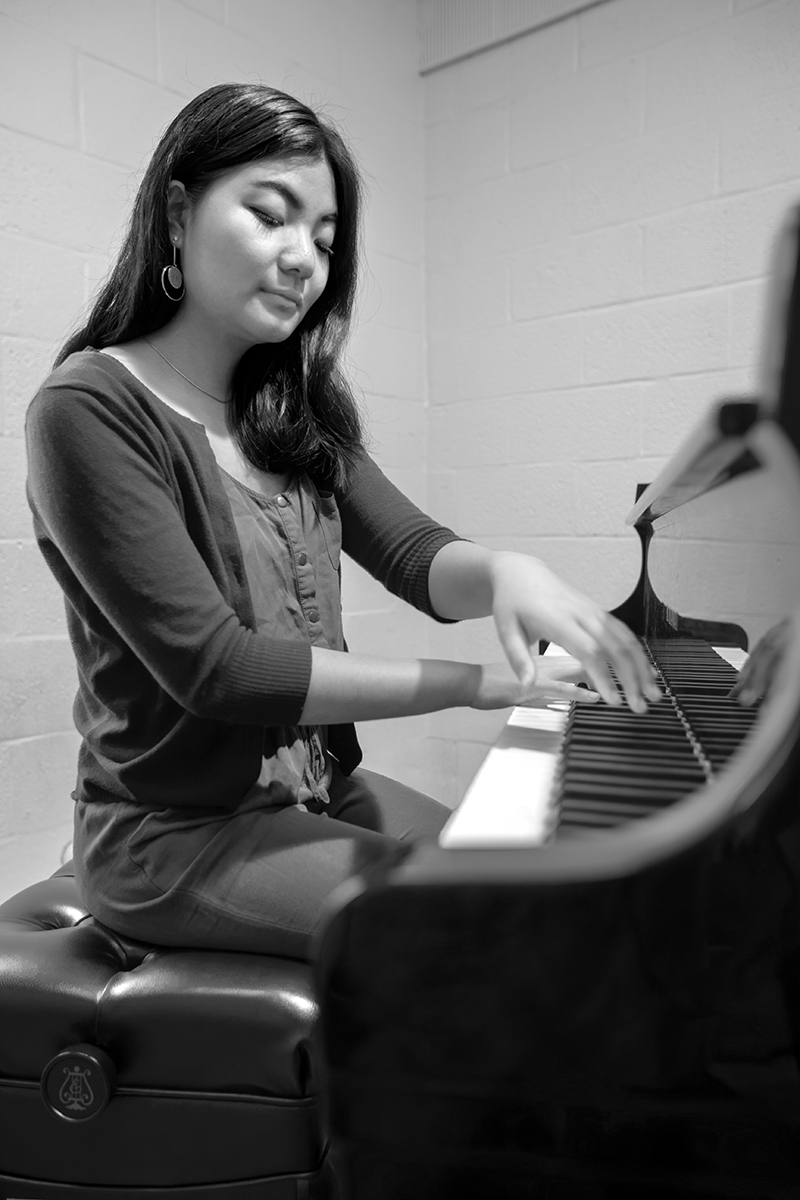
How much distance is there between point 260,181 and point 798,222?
30.0 inches

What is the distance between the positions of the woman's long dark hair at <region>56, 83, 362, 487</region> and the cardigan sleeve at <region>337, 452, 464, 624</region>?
39 mm

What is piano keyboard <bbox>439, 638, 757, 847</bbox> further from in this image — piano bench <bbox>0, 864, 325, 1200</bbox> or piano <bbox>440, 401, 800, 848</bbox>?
piano bench <bbox>0, 864, 325, 1200</bbox>

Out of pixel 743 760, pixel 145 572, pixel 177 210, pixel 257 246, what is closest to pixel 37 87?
pixel 177 210

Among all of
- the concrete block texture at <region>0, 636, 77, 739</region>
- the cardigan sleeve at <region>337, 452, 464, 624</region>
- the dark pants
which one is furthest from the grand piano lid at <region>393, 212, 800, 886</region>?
the concrete block texture at <region>0, 636, 77, 739</region>

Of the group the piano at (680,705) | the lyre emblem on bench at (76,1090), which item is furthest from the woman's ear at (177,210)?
the lyre emblem on bench at (76,1090)

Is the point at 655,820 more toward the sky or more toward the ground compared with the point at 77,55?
more toward the ground

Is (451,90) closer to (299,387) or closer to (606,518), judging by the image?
(606,518)

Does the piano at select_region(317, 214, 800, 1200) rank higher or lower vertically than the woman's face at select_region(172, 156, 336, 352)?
lower

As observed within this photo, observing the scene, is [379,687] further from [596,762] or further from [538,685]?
[596,762]

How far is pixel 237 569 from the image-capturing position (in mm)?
987

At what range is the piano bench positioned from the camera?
0.74 m

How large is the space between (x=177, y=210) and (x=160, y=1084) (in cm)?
92

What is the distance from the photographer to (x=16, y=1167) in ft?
2.57

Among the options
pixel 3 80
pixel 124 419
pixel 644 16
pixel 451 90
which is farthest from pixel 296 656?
pixel 451 90
